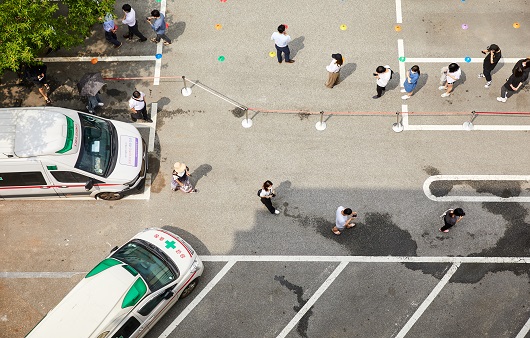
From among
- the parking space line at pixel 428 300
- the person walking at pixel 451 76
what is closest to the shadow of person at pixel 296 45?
the person walking at pixel 451 76

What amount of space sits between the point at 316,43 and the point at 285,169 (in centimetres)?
465

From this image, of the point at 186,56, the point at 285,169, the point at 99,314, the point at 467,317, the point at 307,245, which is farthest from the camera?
the point at 186,56

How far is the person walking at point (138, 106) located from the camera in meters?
13.1

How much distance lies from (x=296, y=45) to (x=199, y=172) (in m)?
5.32

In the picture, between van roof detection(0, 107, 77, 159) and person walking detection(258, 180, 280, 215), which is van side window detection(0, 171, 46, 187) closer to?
van roof detection(0, 107, 77, 159)

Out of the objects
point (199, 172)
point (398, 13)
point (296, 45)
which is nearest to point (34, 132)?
point (199, 172)

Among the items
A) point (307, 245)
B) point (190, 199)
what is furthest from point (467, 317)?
point (190, 199)

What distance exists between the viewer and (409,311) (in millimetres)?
11602

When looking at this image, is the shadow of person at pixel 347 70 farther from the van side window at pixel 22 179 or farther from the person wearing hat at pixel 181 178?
the van side window at pixel 22 179

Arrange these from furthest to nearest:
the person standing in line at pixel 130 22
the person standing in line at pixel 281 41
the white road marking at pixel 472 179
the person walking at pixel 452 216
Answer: the person standing in line at pixel 130 22
the person standing in line at pixel 281 41
the white road marking at pixel 472 179
the person walking at pixel 452 216

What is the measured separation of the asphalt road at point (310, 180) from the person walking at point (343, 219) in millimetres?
336

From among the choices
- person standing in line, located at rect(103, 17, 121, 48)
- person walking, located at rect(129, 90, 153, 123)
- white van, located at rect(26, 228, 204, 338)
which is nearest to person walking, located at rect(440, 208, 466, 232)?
white van, located at rect(26, 228, 204, 338)

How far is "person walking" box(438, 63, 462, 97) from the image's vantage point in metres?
13.6

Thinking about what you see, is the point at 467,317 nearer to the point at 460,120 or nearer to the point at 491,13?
the point at 460,120
